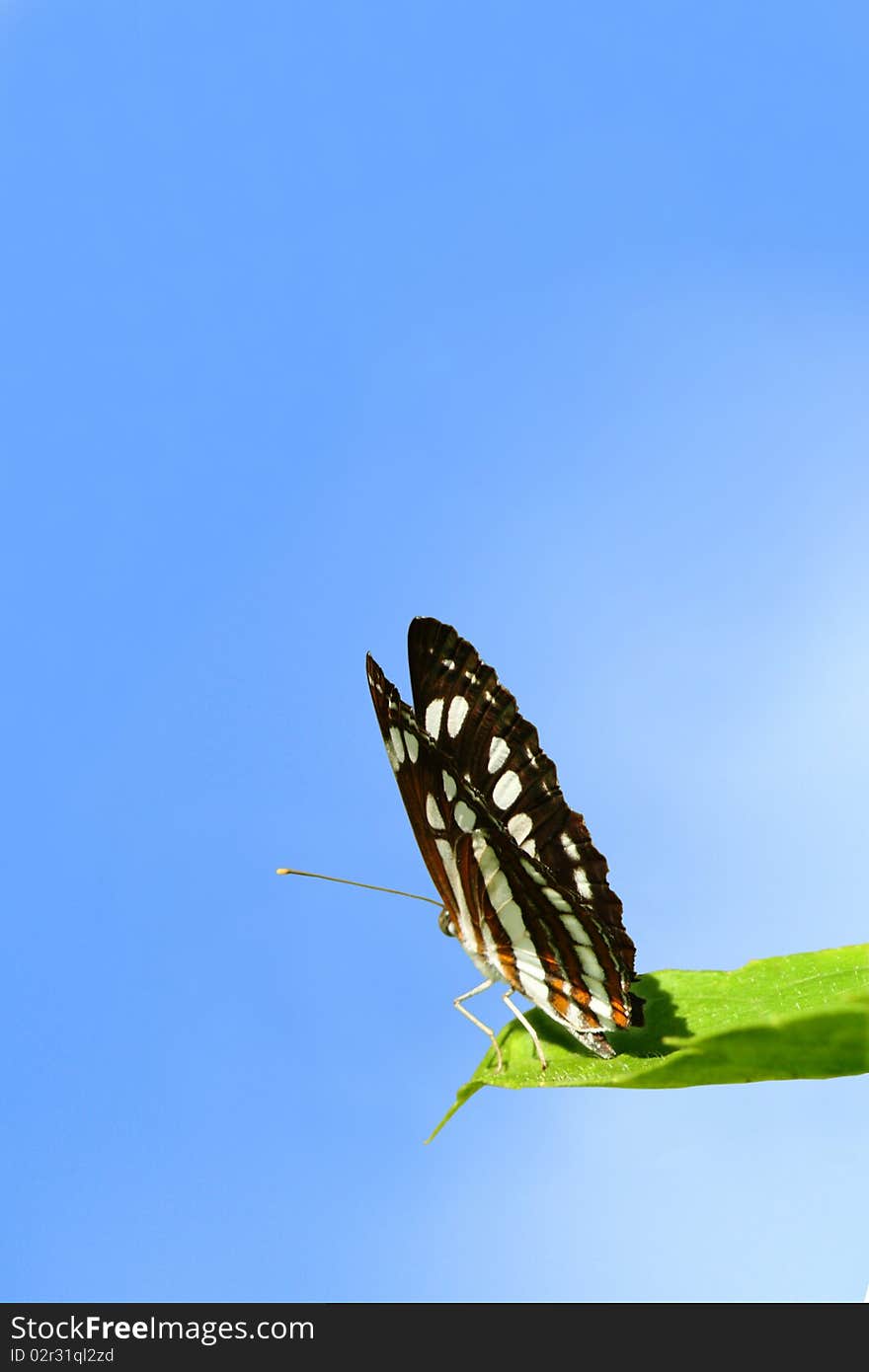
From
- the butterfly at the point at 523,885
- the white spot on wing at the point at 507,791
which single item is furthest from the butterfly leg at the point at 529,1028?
the white spot on wing at the point at 507,791

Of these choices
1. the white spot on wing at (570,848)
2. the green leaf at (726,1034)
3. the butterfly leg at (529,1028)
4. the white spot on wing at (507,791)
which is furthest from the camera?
the white spot on wing at (507,791)

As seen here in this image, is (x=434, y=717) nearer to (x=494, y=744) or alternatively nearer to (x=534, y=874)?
(x=494, y=744)

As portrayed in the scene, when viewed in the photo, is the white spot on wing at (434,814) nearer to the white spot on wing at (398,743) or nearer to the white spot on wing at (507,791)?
the white spot on wing at (398,743)

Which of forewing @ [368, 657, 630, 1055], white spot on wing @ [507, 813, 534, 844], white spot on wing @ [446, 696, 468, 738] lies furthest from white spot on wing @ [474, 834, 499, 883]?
white spot on wing @ [446, 696, 468, 738]

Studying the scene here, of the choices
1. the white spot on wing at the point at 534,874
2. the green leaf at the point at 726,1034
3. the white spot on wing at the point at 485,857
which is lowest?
the green leaf at the point at 726,1034

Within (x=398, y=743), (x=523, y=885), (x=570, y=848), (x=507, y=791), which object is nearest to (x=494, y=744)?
(x=507, y=791)
